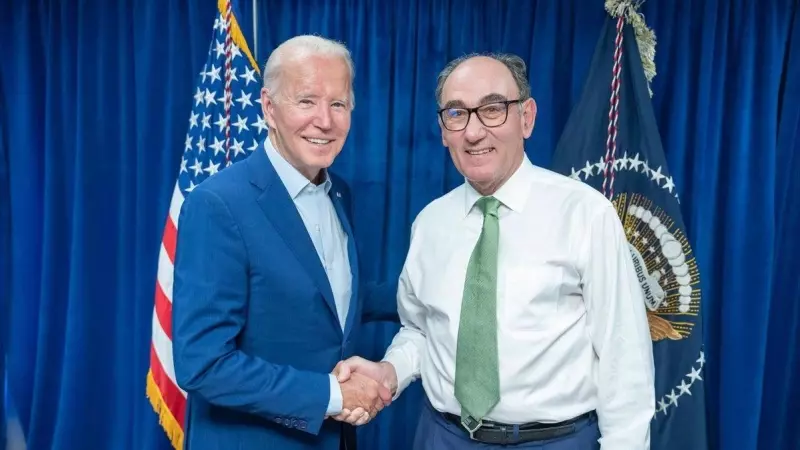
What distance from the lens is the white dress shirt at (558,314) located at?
1.41m

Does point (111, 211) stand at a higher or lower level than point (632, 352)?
higher

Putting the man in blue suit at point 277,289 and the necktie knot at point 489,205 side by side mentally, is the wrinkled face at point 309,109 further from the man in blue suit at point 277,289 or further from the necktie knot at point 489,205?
the necktie knot at point 489,205

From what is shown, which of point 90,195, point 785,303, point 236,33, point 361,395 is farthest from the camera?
point 90,195

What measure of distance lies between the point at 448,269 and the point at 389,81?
3.76ft

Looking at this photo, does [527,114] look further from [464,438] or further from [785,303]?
[785,303]

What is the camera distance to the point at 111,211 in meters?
2.61

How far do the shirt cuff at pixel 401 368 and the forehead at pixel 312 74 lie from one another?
2.59 feet

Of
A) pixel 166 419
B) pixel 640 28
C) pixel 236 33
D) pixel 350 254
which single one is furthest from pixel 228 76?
pixel 640 28

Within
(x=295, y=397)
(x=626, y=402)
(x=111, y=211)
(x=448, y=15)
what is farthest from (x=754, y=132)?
(x=111, y=211)

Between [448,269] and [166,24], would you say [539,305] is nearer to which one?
[448,269]

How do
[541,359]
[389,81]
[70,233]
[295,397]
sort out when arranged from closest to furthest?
[295,397] < [541,359] < [389,81] < [70,233]

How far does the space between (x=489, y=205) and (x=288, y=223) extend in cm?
55

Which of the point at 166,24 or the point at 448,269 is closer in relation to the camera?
the point at 448,269

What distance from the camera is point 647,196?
6.98 ft
